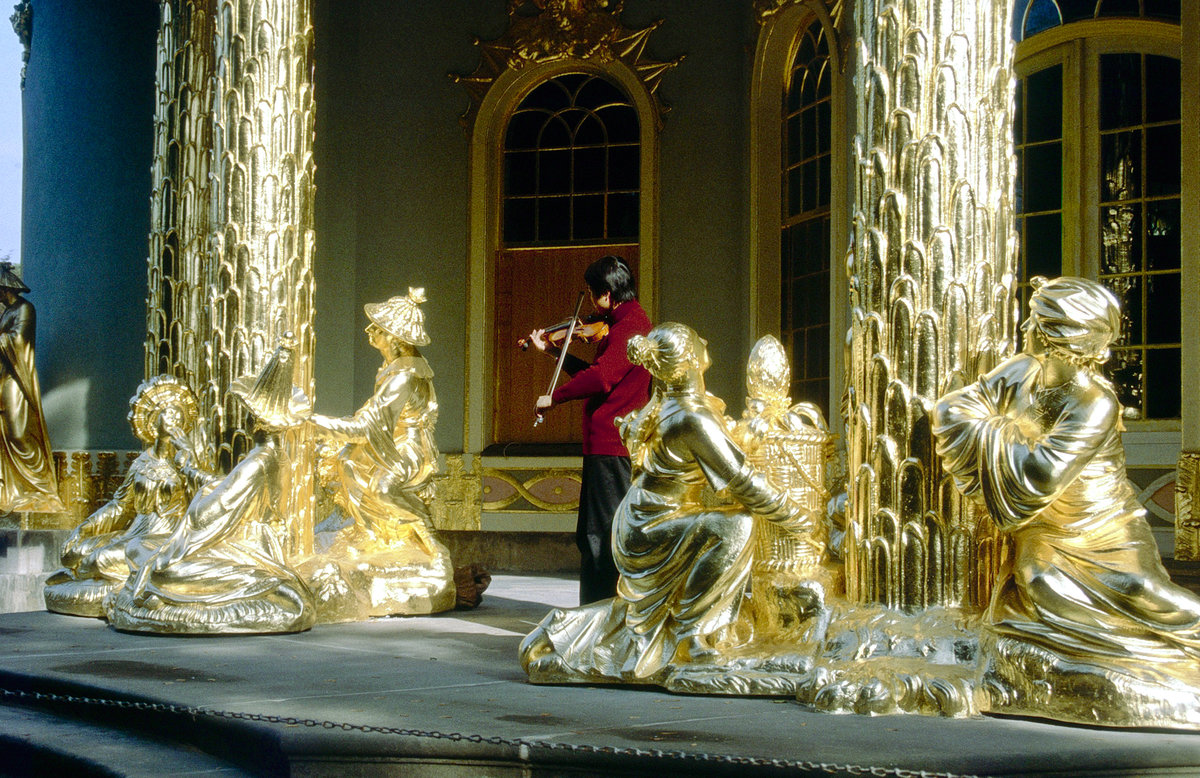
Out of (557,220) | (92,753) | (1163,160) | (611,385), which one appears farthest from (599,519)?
(557,220)

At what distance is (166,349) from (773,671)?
15.6ft

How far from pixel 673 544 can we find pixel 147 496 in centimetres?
383

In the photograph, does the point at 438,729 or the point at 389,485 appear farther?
the point at 389,485

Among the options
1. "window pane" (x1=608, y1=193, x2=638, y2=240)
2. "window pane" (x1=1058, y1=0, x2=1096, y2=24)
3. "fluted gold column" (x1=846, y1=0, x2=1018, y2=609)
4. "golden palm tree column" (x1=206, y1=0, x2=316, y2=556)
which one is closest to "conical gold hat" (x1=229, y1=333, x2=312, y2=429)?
"golden palm tree column" (x1=206, y1=0, x2=316, y2=556)

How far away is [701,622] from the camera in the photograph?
14.1 feet

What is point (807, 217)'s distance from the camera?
9555 millimetres

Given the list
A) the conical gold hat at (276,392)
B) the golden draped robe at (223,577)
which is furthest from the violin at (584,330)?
the golden draped robe at (223,577)

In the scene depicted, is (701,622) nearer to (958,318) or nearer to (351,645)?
(958,318)

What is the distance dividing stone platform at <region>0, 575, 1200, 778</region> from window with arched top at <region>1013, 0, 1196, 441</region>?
4423mm

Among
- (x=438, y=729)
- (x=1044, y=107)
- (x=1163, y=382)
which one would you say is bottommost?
(x=438, y=729)

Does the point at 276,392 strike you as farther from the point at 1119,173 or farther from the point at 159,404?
the point at 1119,173

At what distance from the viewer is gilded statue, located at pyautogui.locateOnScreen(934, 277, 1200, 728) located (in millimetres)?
3551

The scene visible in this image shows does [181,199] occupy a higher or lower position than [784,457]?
higher

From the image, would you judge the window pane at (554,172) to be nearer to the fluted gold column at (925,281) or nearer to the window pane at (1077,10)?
the window pane at (1077,10)
